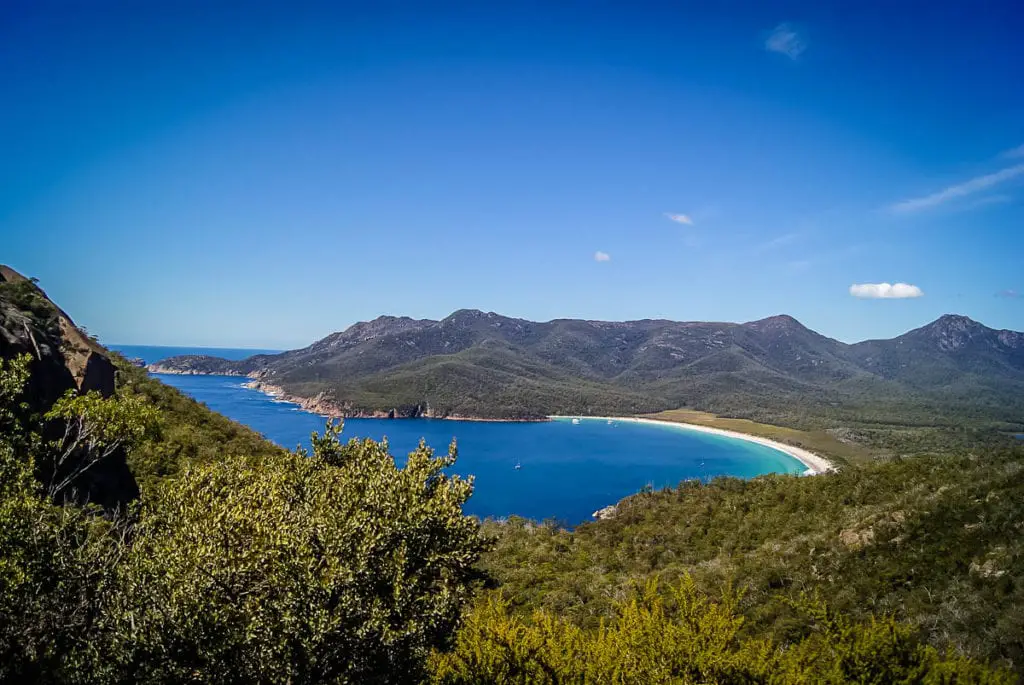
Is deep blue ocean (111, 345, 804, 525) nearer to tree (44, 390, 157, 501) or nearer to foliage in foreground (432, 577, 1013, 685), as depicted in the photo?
tree (44, 390, 157, 501)

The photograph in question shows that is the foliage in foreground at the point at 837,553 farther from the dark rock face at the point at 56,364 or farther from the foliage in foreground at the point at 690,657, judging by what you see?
the dark rock face at the point at 56,364

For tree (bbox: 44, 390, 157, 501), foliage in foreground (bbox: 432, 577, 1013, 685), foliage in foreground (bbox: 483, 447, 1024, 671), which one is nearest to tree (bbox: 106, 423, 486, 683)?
foliage in foreground (bbox: 432, 577, 1013, 685)

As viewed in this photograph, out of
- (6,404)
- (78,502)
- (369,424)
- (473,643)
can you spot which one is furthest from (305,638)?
(369,424)

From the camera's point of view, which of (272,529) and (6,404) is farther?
(6,404)

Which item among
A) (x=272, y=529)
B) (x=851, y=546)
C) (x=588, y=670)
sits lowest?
(x=851, y=546)

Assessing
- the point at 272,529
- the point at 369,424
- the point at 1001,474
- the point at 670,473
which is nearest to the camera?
the point at 272,529

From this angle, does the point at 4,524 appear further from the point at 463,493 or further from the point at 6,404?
the point at 463,493

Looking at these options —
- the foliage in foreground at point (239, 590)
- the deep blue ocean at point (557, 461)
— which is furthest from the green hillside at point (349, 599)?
the deep blue ocean at point (557, 461)
